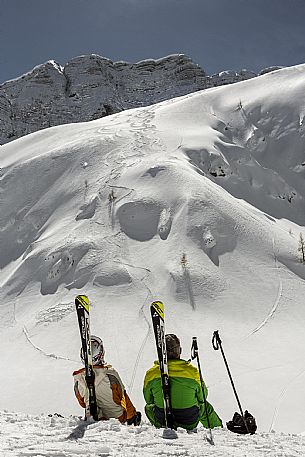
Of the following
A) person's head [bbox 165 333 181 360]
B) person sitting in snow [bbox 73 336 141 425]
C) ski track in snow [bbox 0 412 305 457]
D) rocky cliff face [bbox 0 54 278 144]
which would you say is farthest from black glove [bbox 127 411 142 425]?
rocky cliff face [bbox 0 54 278 144]

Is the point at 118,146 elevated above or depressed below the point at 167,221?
above

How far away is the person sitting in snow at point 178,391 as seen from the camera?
4652mm

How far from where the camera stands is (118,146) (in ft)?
78.2

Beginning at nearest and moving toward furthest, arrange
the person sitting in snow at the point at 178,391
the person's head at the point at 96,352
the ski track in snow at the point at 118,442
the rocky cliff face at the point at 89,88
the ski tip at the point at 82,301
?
the ski track in snow at the point at 118,442
the person sitting in snow at the point at 178,391
the person's head at the point at 96,352
the ski tip at the point at 82,301
the rocky cliff face at the point at 89,88

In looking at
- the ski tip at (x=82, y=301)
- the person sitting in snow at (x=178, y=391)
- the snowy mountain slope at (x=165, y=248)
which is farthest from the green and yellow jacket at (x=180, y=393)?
the snowy mountain slope at (x=165, y=248)

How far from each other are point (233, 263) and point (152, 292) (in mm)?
3327

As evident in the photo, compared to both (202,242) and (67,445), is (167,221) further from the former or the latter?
(67,445)

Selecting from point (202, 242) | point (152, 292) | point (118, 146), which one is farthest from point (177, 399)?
point (118, 146)

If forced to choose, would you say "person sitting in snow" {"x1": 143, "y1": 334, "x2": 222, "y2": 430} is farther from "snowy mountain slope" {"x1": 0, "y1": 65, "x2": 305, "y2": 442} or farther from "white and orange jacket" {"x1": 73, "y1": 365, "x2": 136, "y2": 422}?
"snowy mountain slope" {"x1": 0, "y1": 65, "x2": 305, "y2": 442}

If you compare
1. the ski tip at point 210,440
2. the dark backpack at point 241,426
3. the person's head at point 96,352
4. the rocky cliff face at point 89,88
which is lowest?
the dark backpack at point 241,426

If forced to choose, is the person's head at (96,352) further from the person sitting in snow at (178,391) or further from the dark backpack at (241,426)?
the dark backpack at (241,426)

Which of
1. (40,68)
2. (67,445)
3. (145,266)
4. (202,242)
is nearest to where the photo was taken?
(67,445)

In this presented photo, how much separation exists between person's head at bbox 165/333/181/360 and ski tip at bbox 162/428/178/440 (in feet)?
2.32

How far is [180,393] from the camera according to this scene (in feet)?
15.3
